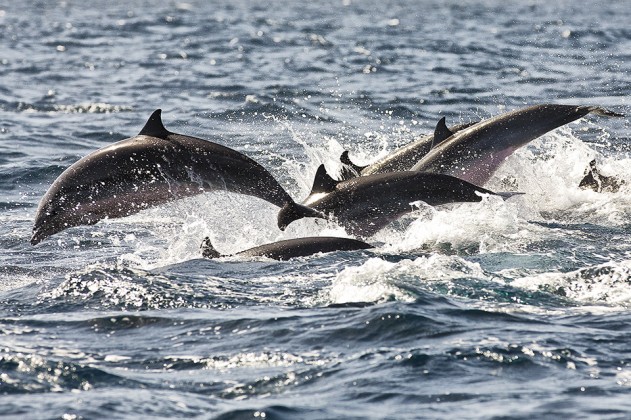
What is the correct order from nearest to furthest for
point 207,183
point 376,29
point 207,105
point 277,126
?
point 207,183 < point 277,126 < point 207,105 < point 376,29

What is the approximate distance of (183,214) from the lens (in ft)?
48.9

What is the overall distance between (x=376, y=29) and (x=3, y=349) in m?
33.7

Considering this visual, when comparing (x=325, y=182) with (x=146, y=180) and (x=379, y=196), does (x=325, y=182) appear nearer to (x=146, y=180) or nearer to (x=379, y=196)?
(x=379, y=196)

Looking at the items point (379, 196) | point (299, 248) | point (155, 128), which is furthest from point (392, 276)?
point (155, 128)

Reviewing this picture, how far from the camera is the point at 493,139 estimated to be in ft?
43.4

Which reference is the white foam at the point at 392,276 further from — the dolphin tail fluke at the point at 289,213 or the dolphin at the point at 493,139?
the dolphin at the point at 493,139

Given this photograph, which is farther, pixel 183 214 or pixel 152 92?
pixel 152 92

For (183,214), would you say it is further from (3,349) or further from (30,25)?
(30,25)

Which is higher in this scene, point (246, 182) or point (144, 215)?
point (246, 182)

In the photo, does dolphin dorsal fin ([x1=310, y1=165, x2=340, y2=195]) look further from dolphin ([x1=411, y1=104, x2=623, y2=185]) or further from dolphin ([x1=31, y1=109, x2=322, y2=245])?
dolphin ([x1=411, y1=104, x2=623, y2=185])

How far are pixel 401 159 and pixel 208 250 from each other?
3062 millimetres

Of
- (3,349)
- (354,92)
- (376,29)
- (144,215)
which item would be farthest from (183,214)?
(376,29)

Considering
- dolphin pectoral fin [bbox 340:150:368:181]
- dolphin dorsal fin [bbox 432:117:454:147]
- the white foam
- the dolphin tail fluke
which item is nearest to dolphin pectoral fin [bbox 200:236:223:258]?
the dolphin tail fluke

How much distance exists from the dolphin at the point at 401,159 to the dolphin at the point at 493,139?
0.13m
